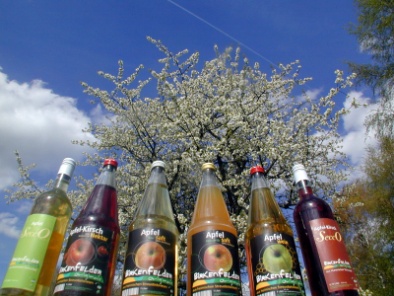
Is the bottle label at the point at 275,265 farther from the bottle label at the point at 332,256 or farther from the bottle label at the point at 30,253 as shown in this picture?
the bottle label at the point at 30,253

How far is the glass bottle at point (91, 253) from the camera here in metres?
1.78

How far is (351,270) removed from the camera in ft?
6.40

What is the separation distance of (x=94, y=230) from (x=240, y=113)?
6483mm

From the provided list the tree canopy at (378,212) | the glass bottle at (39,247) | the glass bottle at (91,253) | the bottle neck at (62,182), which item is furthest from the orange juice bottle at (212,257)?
the tree canopy at (378,212)

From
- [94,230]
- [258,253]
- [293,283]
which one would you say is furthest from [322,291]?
[94,230]

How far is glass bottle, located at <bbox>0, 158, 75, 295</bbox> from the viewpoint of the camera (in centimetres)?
179

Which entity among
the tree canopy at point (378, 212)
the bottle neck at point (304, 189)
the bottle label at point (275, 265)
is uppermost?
the tree canopy at point (378, 212)

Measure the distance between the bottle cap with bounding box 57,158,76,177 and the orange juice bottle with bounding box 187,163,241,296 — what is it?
1.15m

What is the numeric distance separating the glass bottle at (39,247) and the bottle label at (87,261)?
129mm

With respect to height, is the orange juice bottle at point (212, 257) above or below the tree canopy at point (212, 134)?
below

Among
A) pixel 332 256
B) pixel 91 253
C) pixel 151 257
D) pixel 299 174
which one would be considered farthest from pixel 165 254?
pixel 299 174

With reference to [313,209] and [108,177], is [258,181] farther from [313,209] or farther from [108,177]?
[108,177]

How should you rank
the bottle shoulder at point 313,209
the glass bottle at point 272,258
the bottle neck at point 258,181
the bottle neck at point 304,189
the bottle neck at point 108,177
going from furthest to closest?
the bottle neck at point 258,181, the bottle neck at point 108,177, the bottle neck at point 304,189, the bottle shoulder at point 313,209, the glass bottle at point 272,258

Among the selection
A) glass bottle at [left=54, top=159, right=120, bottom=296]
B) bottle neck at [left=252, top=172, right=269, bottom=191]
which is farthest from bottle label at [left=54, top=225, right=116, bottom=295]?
bottle neck at [left=252, top=172, right=269, bottom=191]
